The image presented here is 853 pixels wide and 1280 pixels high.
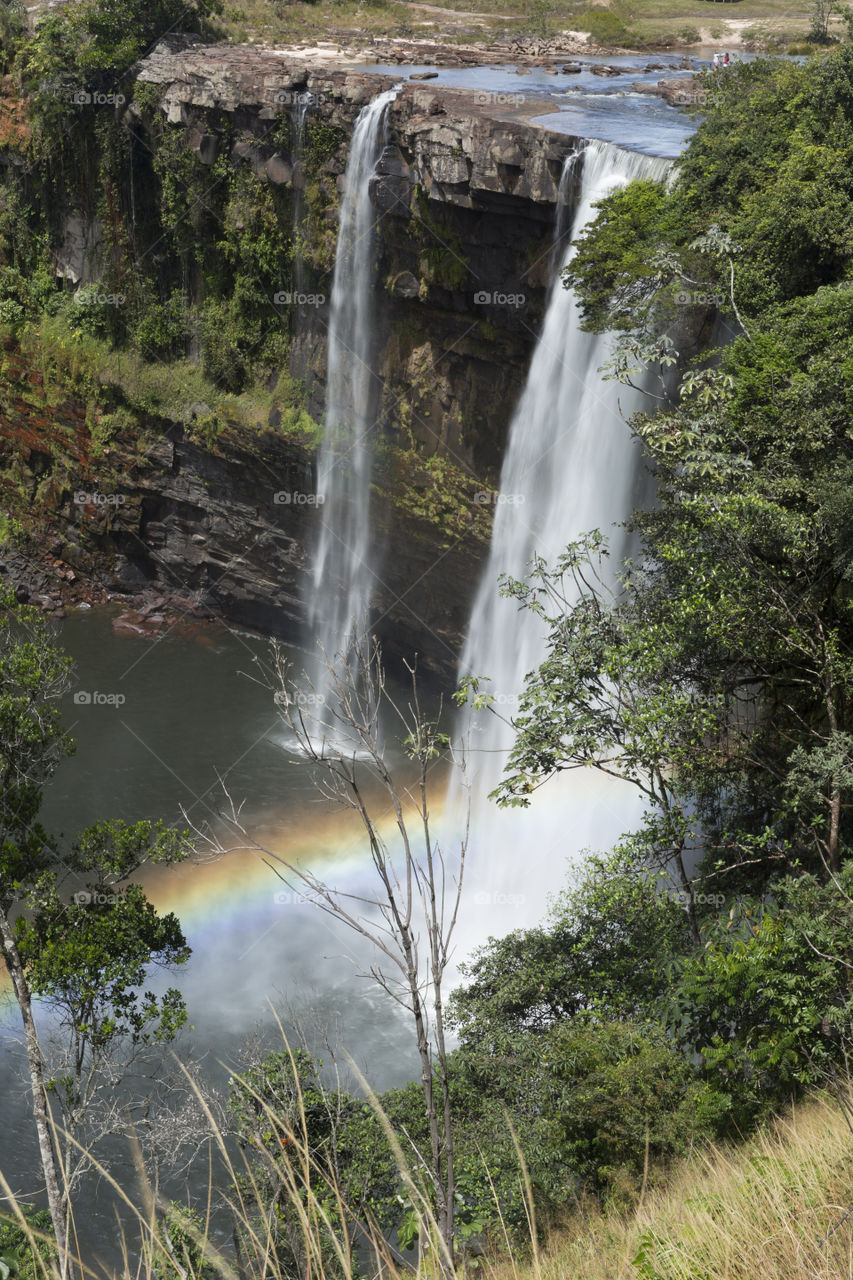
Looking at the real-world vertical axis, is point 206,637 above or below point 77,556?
below

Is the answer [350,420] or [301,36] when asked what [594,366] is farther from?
[301,36]

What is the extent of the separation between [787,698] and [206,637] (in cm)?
2216

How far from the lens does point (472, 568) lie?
2911 cm

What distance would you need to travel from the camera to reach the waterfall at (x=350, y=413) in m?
26.9

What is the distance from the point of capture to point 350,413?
29938mm

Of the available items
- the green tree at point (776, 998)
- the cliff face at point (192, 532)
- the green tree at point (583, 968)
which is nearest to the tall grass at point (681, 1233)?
the green tree at point (776, 998)

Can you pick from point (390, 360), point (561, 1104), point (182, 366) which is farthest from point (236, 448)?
point (561, 1104)

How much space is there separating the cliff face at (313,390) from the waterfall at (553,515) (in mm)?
900

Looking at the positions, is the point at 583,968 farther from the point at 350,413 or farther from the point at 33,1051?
the point at 350,413

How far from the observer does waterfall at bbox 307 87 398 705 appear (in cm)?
2686

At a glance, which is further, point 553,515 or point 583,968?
point 553,515

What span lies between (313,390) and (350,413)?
134 cm

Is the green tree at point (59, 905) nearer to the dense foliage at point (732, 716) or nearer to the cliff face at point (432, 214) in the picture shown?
the dense foliage at point (732, 716)

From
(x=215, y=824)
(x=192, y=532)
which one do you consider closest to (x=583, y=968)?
(x=215, y=824)
